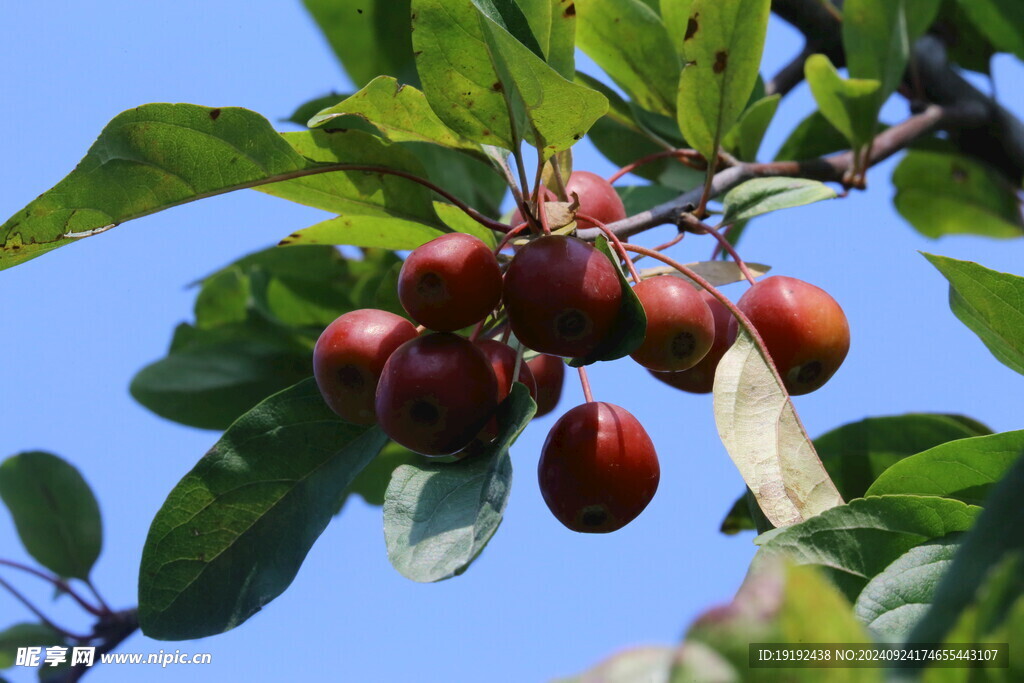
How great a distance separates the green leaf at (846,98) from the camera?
2.11 metres

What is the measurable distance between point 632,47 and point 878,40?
2.05 feet

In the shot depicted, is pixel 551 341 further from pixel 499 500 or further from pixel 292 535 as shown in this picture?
pixel 292 535

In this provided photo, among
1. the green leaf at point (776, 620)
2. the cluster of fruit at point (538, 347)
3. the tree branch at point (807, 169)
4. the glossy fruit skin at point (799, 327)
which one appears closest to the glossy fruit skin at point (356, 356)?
the cluster of fruit at point (538, 347)

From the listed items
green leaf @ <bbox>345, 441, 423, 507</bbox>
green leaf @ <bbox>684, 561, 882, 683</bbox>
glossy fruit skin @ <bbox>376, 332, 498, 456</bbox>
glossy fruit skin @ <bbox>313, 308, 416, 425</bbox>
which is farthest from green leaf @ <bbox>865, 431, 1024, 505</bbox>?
green leaf @ <bbox>345, 441, 423, 507</bbox>

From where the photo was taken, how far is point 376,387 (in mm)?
1459

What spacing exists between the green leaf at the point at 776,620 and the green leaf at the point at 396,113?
1.09 m

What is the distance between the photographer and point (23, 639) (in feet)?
8.21

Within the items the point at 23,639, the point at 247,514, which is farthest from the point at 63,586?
the point at 247,514

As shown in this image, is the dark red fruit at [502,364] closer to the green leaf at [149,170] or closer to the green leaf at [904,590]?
the green leaf at [149,170]

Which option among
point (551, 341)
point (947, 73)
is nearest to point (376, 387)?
point (551, 341)

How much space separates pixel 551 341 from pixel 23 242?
78 centimetres

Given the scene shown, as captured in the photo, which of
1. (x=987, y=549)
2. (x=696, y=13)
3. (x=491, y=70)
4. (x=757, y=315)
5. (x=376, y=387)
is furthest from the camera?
(x=696, y=13)

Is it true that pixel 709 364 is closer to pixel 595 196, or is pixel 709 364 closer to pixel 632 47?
pixel 595 196

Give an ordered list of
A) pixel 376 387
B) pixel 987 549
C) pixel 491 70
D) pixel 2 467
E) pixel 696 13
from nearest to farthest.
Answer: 1. pixel 987 549
2. pixel 491 70
3. pixel 376 387
4. pixel 696 13
5. pixel 2 467
